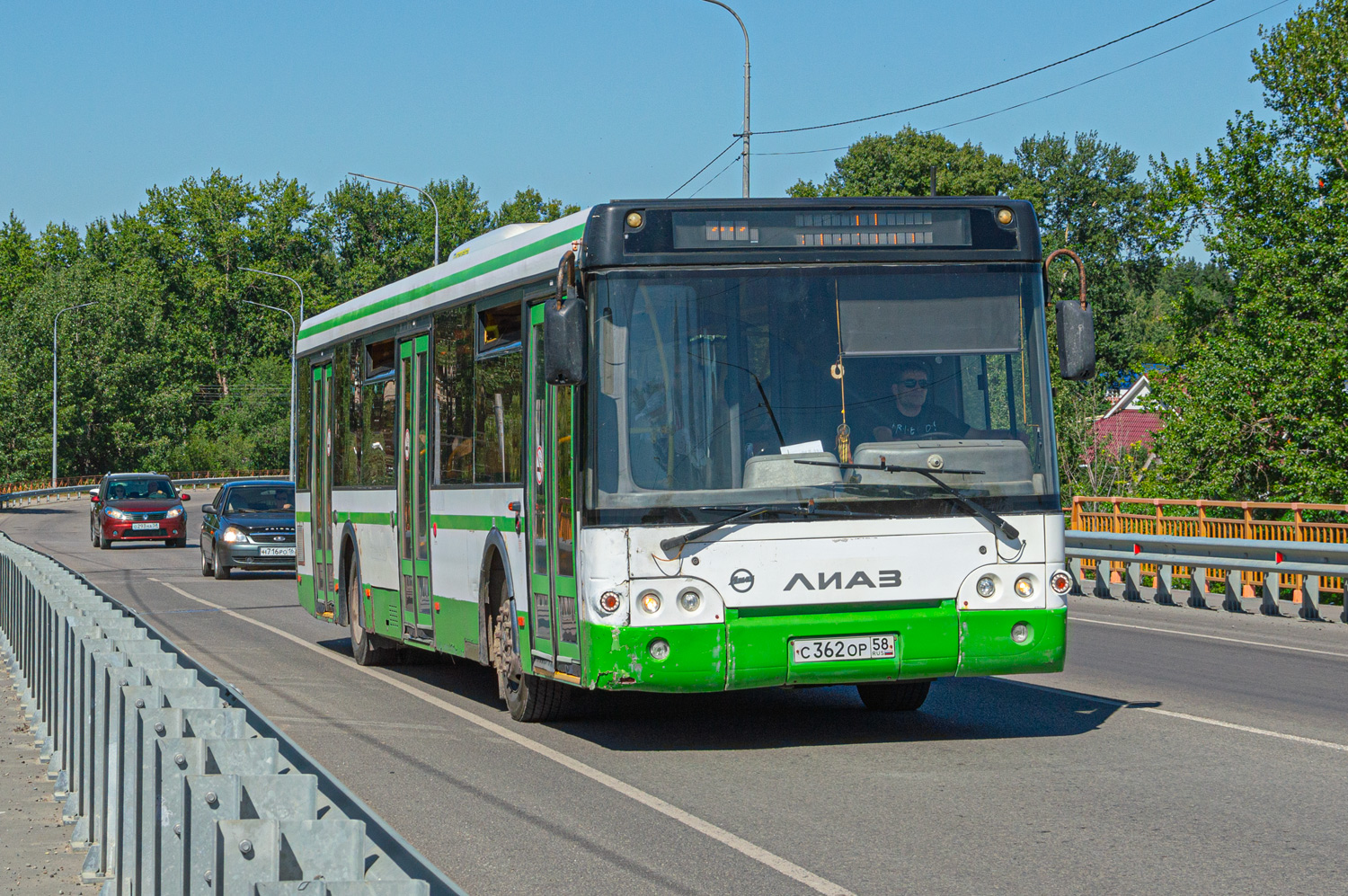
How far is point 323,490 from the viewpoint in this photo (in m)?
15.8

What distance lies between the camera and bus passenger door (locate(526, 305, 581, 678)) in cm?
911

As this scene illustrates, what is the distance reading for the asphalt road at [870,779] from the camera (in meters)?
6.29

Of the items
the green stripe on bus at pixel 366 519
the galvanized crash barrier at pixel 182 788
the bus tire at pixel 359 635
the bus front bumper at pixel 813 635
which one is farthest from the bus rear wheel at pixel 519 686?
the bus tire at pixel 359 635

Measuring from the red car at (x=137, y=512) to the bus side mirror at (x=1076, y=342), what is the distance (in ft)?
110

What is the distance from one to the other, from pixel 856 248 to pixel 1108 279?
244ft

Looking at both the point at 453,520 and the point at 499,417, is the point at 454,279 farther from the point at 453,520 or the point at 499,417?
the point at 453,520

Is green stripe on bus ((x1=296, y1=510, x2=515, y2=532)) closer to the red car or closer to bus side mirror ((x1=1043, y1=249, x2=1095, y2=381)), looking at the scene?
bus side mirror ((x1=1043, y1=249, x2=1095, y2=381))

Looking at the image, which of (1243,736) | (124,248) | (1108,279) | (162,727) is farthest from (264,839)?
(124,248)

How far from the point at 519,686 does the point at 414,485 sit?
2.52 metres

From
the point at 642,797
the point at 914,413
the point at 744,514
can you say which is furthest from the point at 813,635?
the point at 642,797

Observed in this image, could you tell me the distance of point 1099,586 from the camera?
76.0ft

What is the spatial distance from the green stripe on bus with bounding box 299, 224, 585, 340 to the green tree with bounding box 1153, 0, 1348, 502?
2380cm

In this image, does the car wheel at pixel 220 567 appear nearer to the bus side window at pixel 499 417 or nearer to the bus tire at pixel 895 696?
the bus side window at pixel 499 417

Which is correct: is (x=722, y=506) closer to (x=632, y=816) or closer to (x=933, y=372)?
(x=933, y=372)
